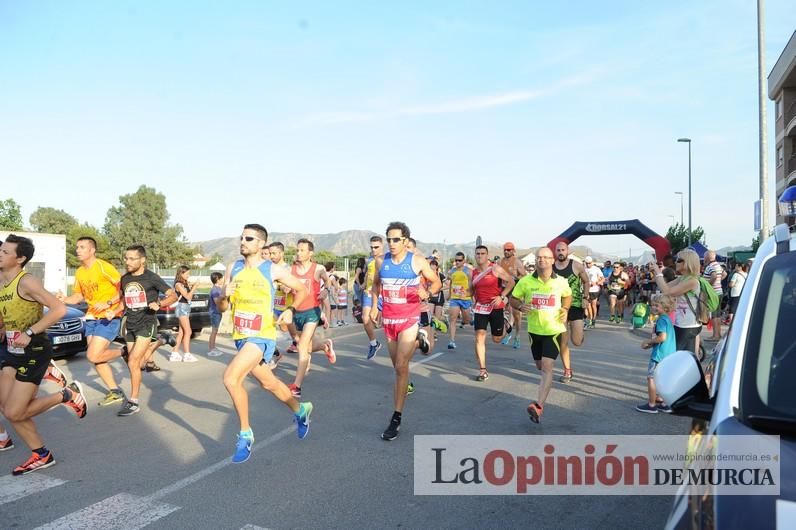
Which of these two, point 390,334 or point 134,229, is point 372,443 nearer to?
point 390,334

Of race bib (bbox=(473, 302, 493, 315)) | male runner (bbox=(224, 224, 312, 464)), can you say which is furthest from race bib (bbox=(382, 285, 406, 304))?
race bib (bbox=(473, 302, 493, 315))

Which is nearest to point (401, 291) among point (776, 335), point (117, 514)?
point (117, 514)

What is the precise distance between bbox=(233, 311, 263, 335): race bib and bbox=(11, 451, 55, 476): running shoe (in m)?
1.80

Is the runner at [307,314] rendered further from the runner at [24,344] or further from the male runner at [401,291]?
the runner at [24,344]

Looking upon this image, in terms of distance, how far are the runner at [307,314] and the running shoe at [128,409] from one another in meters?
1.80

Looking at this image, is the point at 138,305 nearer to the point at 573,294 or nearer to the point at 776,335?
the point at 573,294

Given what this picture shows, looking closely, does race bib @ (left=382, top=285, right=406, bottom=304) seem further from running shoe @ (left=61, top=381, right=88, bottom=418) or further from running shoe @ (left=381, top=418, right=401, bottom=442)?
running shoe @ (left=61, top=381, right=88, bottom=418)

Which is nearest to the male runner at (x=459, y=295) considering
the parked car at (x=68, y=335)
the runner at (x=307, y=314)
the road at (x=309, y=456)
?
the road at (x=309, y=456)

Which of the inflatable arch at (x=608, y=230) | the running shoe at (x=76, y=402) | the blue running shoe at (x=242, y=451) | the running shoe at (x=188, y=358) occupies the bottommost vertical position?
the running shoe at (x=188, y=358)

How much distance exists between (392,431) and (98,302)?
12.7ft

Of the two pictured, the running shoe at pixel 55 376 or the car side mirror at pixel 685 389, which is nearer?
the car side mirror at pixel 685 389

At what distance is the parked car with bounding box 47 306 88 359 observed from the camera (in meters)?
9.92

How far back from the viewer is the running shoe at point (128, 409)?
256 inches

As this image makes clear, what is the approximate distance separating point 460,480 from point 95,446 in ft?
11.1
